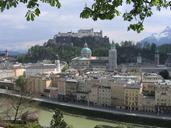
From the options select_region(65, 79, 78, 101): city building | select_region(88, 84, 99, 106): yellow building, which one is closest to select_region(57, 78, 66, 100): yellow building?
select_region(65, 79, 78, 101): city building

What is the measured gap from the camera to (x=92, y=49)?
46.3 meters

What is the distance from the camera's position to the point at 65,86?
80.6 feet

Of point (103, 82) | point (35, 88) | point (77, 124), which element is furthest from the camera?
point (35, 88)

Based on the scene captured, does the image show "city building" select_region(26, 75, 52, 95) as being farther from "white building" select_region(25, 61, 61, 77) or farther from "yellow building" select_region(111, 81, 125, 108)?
"white building" select_region(25, 61, 61, 77)

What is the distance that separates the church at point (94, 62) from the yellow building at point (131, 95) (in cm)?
1462

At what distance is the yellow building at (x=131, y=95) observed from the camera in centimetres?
2006

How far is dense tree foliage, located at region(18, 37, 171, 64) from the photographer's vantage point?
4059cm

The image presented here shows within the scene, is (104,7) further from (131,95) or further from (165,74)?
(165,74)

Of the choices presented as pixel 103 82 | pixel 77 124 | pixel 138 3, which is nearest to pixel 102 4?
pixel 138 3

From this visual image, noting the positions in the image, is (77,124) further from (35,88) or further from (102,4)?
(102,4)

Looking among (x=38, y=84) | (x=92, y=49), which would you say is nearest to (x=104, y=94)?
(x=38, y=84)

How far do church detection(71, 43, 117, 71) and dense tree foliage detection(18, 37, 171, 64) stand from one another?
6.14ft

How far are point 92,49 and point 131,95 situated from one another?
1026 inches

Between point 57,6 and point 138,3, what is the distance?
0.32 metres
